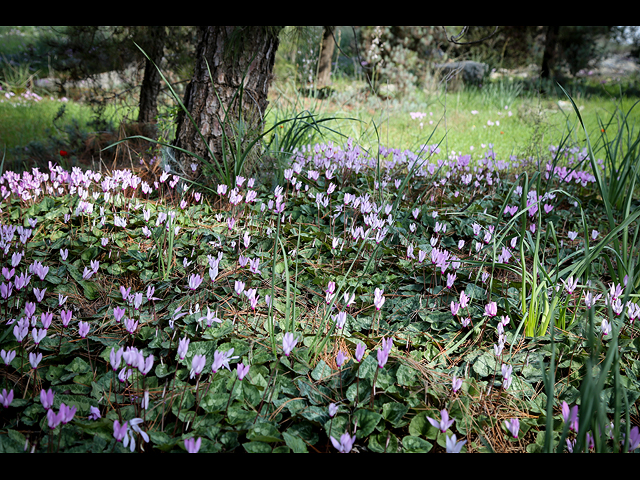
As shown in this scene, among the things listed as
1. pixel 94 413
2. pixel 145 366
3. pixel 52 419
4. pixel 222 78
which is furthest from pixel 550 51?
pixel 52 419

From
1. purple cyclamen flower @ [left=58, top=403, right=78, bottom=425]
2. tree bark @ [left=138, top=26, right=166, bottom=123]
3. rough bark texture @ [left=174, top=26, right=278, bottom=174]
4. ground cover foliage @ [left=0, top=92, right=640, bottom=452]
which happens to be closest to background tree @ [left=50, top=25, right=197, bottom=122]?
tree bark @ [left=138, top=26, right=166, bottom=123]

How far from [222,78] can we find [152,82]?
2389 millimetres

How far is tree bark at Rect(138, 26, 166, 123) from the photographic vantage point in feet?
16.0

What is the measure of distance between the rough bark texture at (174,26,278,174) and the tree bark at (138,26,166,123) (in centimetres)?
201

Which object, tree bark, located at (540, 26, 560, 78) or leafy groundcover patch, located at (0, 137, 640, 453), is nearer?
leafy groundcover patch, located at (0, 137, 640, 453)

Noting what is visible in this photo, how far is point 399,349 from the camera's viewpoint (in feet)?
5.76

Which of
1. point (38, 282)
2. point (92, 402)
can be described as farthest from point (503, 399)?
point (38, 282)

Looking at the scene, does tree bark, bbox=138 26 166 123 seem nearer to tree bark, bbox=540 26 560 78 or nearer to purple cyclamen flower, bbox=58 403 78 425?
purple cyclamen flower, bbox=58 403 78 425

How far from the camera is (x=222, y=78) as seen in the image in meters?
3.14

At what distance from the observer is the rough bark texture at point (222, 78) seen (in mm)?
3080

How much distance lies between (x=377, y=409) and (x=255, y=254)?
4.01 feet

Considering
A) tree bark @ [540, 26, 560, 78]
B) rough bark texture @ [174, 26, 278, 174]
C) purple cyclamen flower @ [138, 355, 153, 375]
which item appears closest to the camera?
purple cyclamen flower @ [138, 355, 153, 375]

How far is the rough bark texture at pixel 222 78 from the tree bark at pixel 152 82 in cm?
201
